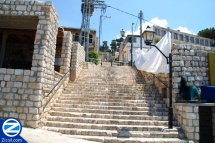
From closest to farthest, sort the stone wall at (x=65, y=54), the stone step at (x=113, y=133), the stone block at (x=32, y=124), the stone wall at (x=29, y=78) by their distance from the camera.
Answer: the stone step at (x=113, y=133) → the stone block at (x=32, y=124) → the stone wall at (x=29, y=78) → the stone wall at (x=65, y=54)

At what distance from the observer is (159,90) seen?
29.8 ft

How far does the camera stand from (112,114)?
7.20 m

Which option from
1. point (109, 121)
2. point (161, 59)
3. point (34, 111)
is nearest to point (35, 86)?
point (34, 111)

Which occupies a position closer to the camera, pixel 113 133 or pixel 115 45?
pixel 113 133

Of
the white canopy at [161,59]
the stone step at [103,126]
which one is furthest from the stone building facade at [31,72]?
the white canopy at [161,59]

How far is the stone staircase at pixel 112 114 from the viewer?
593cm

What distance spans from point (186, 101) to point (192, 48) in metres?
2.53

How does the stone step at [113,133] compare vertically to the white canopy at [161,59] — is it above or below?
below

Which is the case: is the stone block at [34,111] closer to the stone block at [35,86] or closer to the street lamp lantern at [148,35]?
the stone block at [35,86]

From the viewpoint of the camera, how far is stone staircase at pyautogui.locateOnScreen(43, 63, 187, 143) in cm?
593

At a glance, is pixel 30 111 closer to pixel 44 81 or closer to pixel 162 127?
pixel 44 81

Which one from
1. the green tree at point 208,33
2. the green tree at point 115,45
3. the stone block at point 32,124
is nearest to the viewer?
the stone block at point 32,124

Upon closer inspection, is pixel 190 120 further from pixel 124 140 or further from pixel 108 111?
pixel 108 111

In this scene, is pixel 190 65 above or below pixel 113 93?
above
